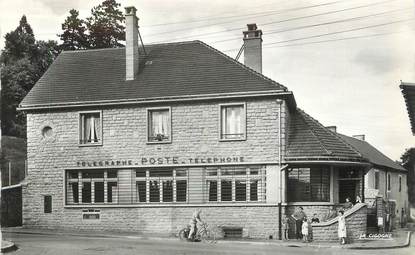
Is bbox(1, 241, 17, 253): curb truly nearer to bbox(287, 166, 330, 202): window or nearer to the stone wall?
the stone wall

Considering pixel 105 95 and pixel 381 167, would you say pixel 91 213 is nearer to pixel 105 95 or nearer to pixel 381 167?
pixel 105 95

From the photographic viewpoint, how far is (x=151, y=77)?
28.9 m

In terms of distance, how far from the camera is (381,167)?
45719 mm

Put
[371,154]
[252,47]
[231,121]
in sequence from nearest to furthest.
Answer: [231,121]
[252,47]
[371,154]

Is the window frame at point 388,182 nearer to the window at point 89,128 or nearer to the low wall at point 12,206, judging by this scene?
the window at point 89,128

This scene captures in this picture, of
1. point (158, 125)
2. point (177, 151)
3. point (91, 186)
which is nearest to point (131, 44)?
point (158, 125)

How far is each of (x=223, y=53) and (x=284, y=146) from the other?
6113 mm

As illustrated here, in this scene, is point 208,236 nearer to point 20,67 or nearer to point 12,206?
point 12,206

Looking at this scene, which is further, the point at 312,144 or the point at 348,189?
the point at 348,189

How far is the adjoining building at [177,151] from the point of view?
26.3 meters

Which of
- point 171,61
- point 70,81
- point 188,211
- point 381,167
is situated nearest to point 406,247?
point 188,211

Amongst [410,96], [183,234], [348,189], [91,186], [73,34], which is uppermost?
[73,34]

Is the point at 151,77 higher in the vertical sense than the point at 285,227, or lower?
higher

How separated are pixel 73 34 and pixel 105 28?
8.48 ft
